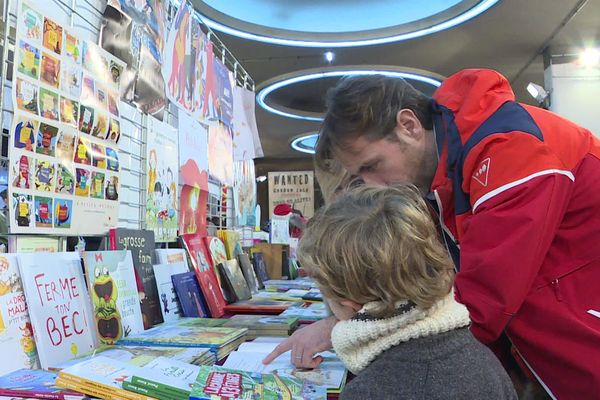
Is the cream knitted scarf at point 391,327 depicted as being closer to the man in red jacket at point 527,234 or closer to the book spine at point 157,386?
the man in red jacket at point 527,234

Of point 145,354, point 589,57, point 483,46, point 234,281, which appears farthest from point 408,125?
point 589,57

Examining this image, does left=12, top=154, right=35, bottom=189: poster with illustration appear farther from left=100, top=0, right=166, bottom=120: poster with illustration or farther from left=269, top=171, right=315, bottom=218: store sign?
left=269, top=171, right=315, bottom=218: store sign

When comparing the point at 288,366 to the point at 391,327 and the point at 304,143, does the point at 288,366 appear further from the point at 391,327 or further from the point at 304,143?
the point at 304,143

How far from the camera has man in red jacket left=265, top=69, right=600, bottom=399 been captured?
0.95 metres

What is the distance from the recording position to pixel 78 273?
4.08 feet

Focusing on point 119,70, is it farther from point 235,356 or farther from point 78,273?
point 235,356

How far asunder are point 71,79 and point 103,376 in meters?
→ 0.80

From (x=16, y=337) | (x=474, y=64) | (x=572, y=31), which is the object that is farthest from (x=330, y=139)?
(x=474, y=64)

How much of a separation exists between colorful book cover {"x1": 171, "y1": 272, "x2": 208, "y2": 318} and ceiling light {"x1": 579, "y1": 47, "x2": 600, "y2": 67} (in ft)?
18.2

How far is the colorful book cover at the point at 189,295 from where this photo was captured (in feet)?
5.53

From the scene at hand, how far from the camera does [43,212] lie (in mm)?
1225

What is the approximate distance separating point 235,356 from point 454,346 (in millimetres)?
612

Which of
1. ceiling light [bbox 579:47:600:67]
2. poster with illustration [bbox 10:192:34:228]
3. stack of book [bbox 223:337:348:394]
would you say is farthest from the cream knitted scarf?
ceiling light [bbox 579:47:600:67]

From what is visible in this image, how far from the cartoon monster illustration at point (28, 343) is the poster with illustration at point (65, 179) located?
14.6 inches
